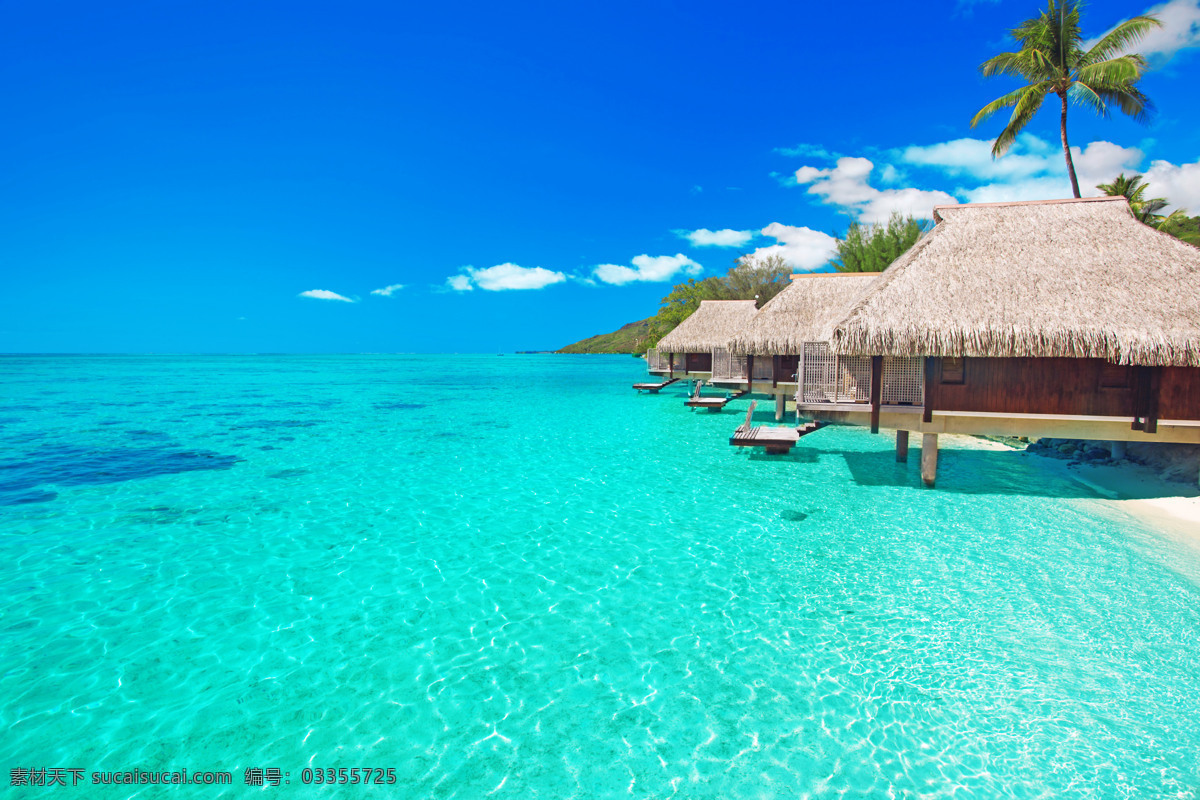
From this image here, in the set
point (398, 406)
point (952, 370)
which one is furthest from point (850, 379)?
point (398, 406)

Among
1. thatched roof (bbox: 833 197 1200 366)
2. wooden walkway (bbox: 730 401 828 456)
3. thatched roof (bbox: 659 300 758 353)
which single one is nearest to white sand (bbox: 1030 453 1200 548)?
thatched roof (bbox: 833 197 1200 366)

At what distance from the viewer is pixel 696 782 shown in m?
4.00

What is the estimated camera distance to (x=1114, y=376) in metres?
10.0

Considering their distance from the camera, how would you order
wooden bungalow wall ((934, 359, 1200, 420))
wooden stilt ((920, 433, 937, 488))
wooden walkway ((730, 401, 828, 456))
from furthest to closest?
wooden walkway ((730, 401, 828, 456)) < wooden stilt ((920, 433, 937, 488)) < wooden bungalow wall ((934, 359, 1200, 420))

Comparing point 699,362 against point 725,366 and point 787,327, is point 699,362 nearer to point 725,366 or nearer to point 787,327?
point 725,366

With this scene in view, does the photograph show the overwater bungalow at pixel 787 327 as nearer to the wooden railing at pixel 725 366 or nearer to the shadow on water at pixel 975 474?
the wooden railing at pixel 725 366

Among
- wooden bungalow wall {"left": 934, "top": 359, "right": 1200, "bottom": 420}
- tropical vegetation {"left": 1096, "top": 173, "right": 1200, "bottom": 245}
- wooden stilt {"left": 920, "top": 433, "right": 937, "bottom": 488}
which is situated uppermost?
tropical vegetation {"left": 1096, "top": 173, "right": 1200, "bottom": 245}

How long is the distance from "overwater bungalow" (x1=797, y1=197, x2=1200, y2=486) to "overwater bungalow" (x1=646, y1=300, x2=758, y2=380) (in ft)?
55.7

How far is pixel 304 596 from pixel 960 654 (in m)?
7.46

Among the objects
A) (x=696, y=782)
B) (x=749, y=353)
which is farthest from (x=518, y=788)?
(x=749, y=353)

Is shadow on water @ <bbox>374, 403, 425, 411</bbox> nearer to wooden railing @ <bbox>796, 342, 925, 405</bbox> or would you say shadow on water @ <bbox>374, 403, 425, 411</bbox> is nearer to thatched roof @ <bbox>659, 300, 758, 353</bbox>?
thatched roof @ <bbox>659, 300, 758, 353</bbox>

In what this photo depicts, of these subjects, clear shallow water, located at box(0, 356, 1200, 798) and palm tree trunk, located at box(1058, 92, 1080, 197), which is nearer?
clear shallow water, located at box(0, 356, 1200, 798)

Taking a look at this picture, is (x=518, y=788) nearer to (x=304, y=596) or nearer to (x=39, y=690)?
(x=304, y=596)

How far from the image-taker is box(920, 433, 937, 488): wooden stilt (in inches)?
436
